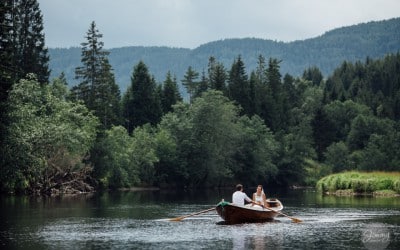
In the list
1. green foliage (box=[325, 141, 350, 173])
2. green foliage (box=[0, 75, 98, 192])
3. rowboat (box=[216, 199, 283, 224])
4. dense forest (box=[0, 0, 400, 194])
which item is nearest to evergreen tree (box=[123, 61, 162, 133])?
dense forest (box=[0, 0, 400, 194])

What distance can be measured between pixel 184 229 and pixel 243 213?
5663 mm

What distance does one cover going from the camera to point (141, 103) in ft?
429

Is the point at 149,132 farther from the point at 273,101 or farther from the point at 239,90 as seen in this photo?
the point at 273,101

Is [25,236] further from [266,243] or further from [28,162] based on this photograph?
[28,162]

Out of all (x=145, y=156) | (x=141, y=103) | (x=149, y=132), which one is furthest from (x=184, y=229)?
(x=141, y=103)

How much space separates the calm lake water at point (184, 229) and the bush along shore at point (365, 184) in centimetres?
2105

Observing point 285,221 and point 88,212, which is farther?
point 88,212

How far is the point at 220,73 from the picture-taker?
142 metres

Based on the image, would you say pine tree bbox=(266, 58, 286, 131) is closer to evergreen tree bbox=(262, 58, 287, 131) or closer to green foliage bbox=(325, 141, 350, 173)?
evergreen tree bbox=(262, 58, 287, 131)

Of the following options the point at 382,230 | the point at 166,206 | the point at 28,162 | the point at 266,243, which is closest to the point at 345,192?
the point at 166,206

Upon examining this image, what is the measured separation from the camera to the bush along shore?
77500 millimetres

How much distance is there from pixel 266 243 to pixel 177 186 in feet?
256

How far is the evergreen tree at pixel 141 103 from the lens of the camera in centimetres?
13038

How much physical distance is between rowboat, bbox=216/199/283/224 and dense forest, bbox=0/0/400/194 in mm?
33529
